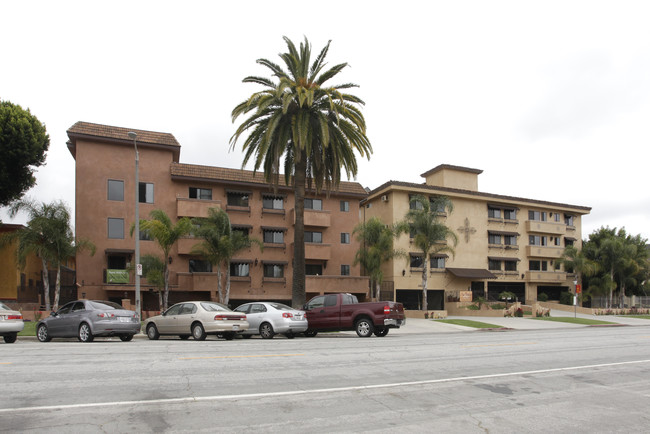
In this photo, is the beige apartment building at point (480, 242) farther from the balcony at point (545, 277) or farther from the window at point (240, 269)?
the window at point (240, 269)

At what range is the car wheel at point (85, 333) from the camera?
17.2 meters

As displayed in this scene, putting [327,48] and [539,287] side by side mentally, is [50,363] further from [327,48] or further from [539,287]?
[539,287]

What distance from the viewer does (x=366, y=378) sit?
9.62 meters

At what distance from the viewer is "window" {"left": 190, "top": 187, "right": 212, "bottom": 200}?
37125 mm

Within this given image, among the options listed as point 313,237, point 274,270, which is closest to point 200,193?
point 274,270

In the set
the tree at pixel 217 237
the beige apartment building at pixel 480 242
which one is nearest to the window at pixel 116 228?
the tree at pixel 217 237

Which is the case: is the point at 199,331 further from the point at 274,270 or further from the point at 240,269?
the point at 274,270

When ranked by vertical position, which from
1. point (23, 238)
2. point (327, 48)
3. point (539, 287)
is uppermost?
point (327, 48)

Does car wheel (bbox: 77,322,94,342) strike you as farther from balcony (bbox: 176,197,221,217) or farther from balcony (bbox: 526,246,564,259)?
balcony (bbox: 526,246,564,259)

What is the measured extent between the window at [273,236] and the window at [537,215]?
28711mm

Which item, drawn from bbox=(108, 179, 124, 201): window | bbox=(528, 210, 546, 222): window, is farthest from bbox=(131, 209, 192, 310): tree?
bbox=(528, 210, 546, 222): window

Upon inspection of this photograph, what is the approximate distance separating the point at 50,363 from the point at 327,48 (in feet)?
68.0

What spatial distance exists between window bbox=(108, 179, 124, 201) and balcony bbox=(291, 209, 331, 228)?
12358 millimetres

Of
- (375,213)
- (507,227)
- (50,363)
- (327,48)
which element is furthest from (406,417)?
(507,227)
